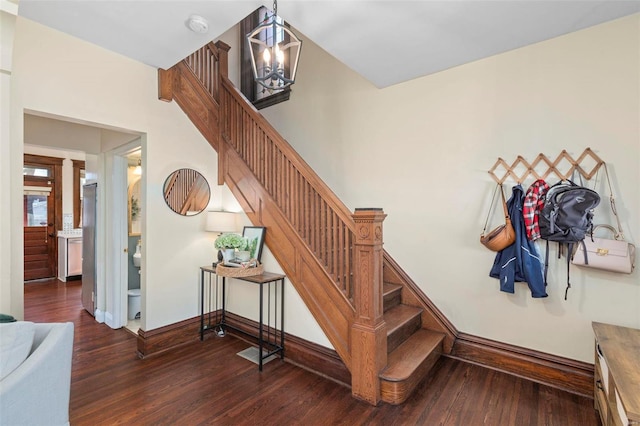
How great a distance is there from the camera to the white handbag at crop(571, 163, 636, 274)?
219 cm

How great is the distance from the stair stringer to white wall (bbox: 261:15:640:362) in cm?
106

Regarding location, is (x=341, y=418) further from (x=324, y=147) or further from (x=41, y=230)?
(x=41, y=230)

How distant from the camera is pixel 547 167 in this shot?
258cm

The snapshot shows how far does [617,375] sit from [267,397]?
2212mm

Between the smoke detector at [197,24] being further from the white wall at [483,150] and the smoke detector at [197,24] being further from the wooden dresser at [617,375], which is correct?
the wooden dresser at [617,375]

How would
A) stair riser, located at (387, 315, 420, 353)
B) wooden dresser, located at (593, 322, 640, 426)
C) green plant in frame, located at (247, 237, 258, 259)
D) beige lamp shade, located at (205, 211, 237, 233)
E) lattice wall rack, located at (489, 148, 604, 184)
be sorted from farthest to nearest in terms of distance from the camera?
beige lamp shade, located at (205, 211, 237, 233) → green plant in frame, located at (247, 237, 258, 259) → stair riser, located at (387, 315, 420, 353) → lattice wall rack, located at (489, 148, 604, 184) → wooden dresser, located at (593, 322, 640, 426)

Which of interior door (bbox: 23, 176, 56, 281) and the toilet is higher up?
interior door (bbox: 23, 176, 56, 281)

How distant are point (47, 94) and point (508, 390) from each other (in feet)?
14.8

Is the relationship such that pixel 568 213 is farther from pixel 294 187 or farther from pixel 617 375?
pixel 294 187

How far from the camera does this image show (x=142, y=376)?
266cm

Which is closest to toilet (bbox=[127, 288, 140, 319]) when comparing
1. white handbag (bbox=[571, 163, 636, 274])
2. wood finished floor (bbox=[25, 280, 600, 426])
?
wood finished floor (bbox=[25, 280, 600, 426])

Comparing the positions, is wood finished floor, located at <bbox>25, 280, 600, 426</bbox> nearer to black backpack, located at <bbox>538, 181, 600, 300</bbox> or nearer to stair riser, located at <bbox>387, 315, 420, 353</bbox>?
stair riser, located at <bbox>387, 315, 420, 353</bbox>

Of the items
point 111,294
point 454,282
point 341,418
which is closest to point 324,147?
point 454,282

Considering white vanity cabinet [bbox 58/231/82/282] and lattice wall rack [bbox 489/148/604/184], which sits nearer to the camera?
lattice wall rack [bbox 489/148/604/184]
